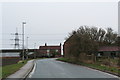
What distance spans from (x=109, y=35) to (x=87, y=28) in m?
13.1

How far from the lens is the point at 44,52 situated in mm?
142500

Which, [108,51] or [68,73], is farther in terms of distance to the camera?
[108,51]

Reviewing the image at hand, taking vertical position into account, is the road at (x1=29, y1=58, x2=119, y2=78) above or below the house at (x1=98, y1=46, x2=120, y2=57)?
below

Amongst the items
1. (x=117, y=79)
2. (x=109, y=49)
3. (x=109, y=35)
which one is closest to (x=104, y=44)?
(x=109, y=35)

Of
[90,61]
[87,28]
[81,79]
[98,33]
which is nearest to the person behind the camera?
[81,79]

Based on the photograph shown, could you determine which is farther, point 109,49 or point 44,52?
point 44,52

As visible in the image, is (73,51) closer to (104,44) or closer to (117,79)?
(117,79)

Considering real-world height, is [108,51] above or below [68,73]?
above

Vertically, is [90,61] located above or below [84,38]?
below

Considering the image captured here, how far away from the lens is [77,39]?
160 feet

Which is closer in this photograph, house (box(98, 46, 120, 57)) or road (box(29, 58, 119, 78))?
road (box(29, 58, 119, 78))

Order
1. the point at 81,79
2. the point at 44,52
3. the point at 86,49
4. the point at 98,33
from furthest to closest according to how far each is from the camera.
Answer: the point at 44,52, the point at 98,33, the point at 86,49, the point at 81,79

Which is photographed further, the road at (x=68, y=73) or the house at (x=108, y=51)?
the house at (x=108, y=51)

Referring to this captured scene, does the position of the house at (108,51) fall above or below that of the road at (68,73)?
above
